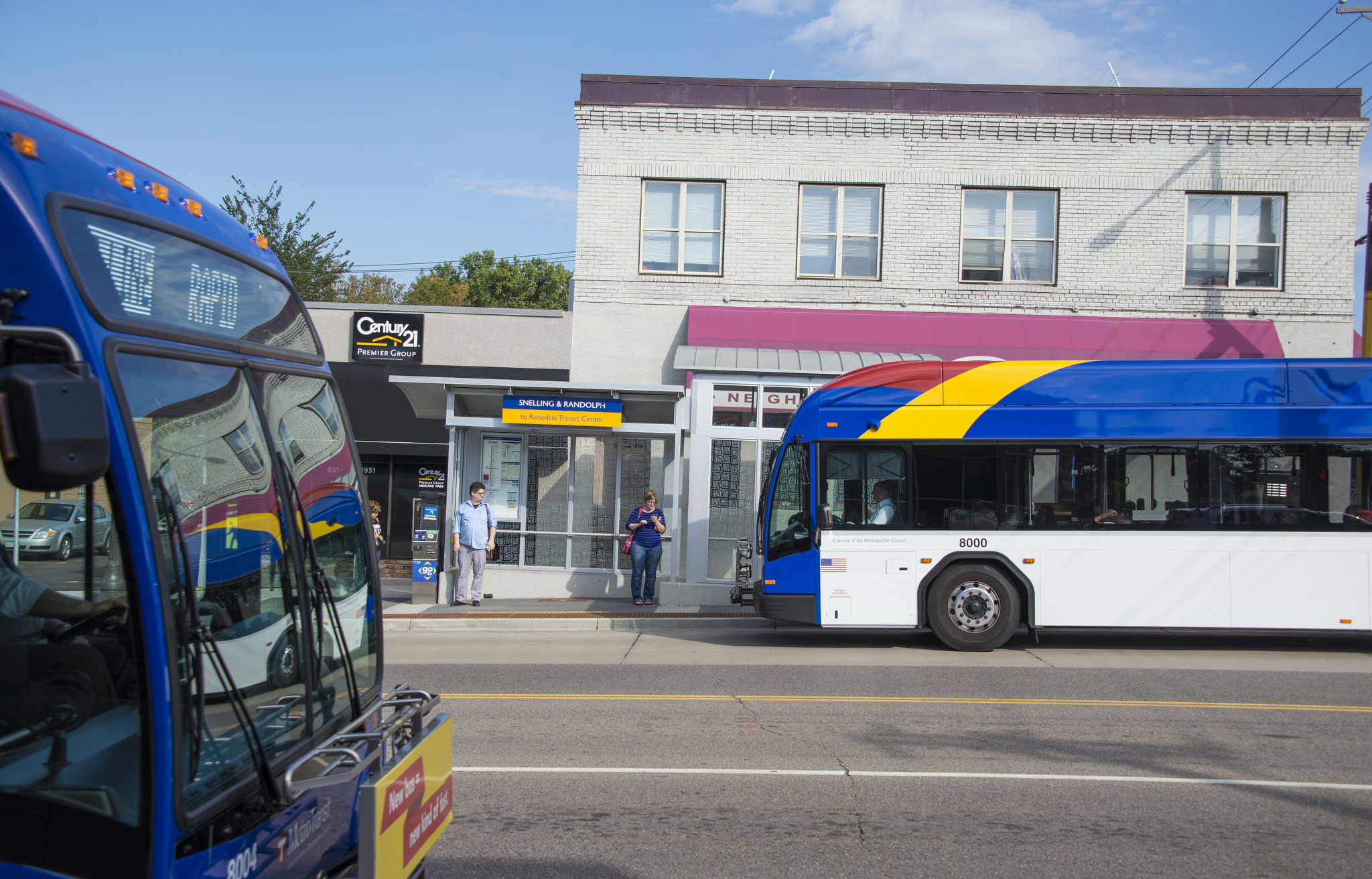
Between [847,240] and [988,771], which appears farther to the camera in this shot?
[847,240]

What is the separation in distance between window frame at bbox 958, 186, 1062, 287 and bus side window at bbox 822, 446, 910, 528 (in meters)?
8.59

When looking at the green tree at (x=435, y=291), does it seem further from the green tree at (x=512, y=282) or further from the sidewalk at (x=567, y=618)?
the sidewalk at (x=567, y=618)

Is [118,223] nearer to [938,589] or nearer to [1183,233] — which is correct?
[938,589]

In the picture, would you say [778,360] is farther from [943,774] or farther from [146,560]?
[146,560]

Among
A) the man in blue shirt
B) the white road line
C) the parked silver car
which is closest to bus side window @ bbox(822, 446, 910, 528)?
the white road line

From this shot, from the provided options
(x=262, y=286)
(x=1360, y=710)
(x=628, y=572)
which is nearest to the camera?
(x=262, y=286)

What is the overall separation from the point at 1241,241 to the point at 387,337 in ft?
55.4

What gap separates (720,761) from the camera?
6.33m

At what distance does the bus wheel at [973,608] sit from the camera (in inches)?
431

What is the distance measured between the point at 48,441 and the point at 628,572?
14042 mm

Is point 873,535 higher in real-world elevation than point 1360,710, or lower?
higher


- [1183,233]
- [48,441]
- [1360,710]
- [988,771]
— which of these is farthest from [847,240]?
[48,441]

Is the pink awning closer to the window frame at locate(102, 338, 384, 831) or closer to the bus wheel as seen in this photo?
the bus wheel

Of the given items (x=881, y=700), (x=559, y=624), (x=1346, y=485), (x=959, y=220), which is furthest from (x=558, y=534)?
(x=1346, y=485)
